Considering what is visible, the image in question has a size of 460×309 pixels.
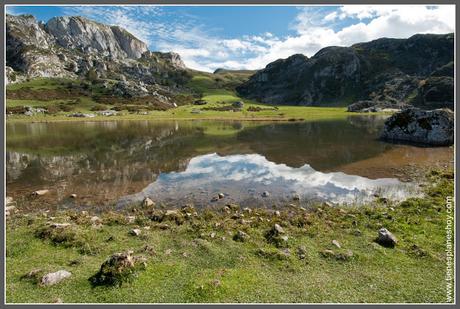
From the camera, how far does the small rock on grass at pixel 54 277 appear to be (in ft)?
47.4

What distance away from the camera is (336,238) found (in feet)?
63.4

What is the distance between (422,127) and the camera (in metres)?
59.8

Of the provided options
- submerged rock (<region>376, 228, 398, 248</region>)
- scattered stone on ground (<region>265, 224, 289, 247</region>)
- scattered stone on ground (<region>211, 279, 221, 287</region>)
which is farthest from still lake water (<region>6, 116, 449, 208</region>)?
scattered stone on ground (<region>211, 279, 221, 287</region>)

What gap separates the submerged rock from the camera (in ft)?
59.8

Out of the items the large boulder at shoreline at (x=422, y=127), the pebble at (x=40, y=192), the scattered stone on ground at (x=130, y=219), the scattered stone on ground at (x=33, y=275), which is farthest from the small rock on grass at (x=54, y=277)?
the large boulder at shoreline at (x=422, y=127)

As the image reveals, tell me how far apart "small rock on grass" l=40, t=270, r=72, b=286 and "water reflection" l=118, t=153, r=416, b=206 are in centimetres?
1182

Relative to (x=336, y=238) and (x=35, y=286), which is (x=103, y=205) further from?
(x=336, y=238)

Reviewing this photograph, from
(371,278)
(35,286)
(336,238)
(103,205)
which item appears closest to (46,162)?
(103,205)

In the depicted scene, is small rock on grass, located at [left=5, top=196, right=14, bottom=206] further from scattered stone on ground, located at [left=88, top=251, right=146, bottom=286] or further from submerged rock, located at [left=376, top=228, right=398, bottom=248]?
submerged rock, located at [left=376, top=228, right=398, bottom=248]

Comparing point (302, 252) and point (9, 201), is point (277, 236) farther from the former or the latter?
point (9, 201)

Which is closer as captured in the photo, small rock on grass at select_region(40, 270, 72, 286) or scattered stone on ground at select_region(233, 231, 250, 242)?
small rock on grass at select_region(40, 270, 72, 286)

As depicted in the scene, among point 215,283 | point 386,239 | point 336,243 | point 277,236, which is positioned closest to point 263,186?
point 277,236

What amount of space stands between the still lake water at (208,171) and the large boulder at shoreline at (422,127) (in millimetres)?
5819

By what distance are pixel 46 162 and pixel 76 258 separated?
1324 inches
